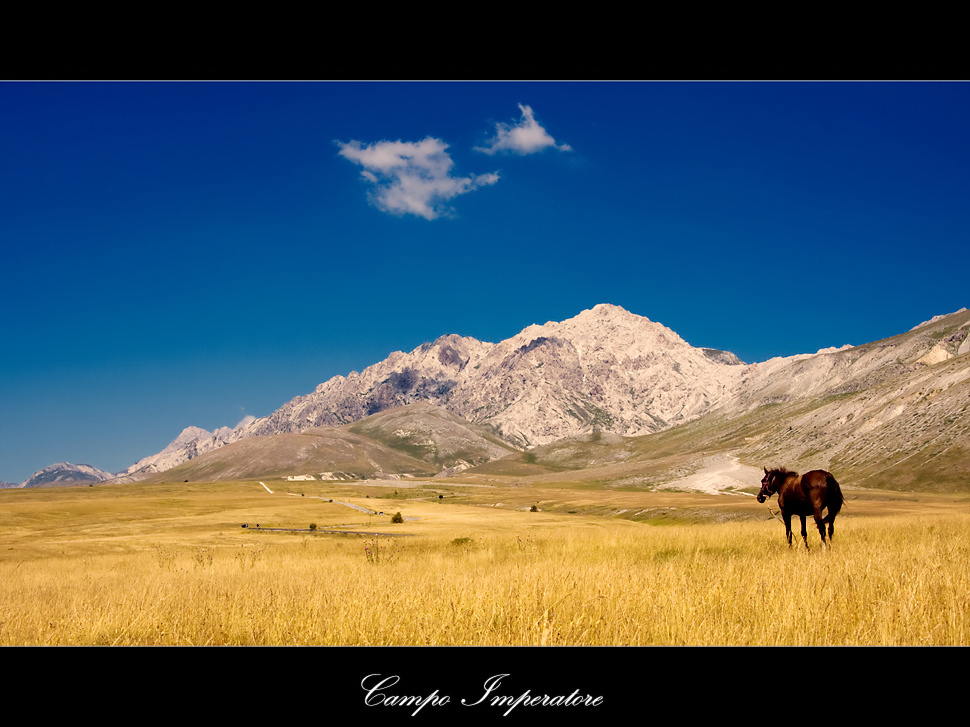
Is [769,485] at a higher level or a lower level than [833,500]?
higher

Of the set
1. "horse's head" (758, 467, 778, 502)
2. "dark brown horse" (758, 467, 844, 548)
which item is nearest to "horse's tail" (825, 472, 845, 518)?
"dark brown horse" (758, 467, 844, 548)

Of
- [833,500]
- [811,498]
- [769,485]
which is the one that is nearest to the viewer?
[833,500]

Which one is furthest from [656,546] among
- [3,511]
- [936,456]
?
[936,456]

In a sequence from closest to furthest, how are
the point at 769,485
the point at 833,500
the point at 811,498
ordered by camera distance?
the point at 833,500 → the point at 811,498 → the point at 769,485

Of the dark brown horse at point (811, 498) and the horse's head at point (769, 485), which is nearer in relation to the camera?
the dark brown horse at point (811, 498)

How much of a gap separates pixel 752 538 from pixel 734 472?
16224 centimetres

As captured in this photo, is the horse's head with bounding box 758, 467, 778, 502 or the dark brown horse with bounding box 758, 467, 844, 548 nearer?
the dark brown horse with bounding box 758, 467, 844, 548

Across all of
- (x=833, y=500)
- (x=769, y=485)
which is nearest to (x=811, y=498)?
(x=833, y=500)

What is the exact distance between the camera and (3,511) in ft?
259

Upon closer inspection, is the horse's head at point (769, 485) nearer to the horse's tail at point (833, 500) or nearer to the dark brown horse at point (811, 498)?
the dark brown horse at point (811, 498)

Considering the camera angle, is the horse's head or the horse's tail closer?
the horse's tail

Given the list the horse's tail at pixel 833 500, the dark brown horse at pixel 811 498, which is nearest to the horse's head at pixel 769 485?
the dark brown horse at pixel 811 498

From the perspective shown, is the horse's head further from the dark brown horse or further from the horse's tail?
the horse's tail

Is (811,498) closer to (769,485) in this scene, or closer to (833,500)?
(833,500)
